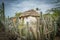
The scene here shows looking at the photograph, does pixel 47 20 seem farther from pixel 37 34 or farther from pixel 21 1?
pixel 21 1

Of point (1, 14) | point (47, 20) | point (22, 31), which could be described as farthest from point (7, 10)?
point (47, 20)

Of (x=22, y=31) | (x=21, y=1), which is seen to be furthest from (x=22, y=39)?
(x=21, y=1)

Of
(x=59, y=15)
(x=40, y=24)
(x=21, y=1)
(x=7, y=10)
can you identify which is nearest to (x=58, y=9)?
(x=59, y=15)

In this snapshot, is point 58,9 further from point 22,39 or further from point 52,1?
point 22,39

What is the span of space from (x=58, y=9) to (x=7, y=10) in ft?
5.52

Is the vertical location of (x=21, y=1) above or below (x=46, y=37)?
above

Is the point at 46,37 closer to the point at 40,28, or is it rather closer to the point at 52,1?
the point at 40,28

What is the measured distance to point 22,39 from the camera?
22.5ft

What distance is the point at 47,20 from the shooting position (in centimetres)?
691

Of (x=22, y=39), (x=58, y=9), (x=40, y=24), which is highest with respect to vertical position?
(x=58, y=9)

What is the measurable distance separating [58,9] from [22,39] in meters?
1.54

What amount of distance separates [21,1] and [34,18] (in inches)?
28.0

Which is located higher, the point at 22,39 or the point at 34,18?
the point at 34,18

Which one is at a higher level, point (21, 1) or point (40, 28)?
point (21, 1)
